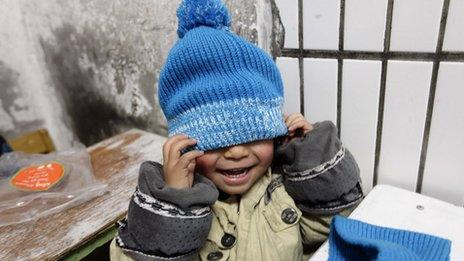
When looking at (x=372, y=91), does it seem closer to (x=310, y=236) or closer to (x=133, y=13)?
(x=310, y=236)

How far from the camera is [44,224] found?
109 cm

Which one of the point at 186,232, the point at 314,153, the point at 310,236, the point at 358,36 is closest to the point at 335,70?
the point at 358,36

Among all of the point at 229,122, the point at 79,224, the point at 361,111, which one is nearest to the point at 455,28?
the point at 361,111

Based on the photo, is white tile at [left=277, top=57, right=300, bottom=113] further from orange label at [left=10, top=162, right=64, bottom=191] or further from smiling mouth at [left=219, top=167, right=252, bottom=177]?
orange label at [left=10, top=162, right=64, bottom=191]

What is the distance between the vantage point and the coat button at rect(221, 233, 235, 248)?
2.91 feet

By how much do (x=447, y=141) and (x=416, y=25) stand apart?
280 millimetres

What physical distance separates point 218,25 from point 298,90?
0.32m

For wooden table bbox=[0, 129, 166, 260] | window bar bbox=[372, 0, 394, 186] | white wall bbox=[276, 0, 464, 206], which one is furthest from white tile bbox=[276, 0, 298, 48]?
wooden table bbox=[0, 129, 166, 260]

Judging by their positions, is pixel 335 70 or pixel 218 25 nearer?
pixel 218 25

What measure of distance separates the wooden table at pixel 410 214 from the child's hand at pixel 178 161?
31 cm

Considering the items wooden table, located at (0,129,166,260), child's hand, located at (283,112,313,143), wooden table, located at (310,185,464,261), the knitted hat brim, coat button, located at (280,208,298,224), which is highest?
the knitted hat brim

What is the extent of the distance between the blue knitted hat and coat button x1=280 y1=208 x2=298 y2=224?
21 cm

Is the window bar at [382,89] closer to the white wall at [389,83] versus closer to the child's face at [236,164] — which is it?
the white wall at [389,83]

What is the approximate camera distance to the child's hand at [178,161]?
0.79 m
